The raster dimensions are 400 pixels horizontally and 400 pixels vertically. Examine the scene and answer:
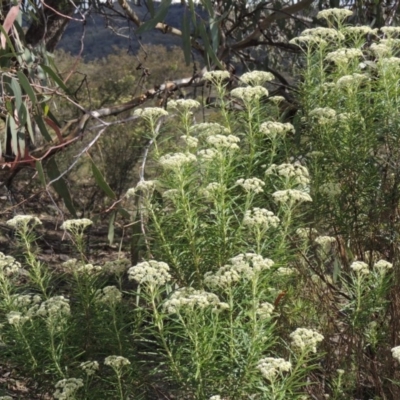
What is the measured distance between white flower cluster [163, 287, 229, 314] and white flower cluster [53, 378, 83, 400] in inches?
15.1

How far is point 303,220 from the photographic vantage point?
3160 millimetres

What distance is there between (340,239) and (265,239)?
0.86 m

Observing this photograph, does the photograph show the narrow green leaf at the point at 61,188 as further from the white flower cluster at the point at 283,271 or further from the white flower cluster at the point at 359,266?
the white flower cluster at the point at 359,266

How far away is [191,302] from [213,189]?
46cm

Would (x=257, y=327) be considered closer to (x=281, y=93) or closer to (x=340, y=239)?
(x=340, y=239)

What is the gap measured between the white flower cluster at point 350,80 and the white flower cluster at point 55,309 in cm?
112

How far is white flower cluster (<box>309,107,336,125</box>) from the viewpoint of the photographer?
2.78 metres

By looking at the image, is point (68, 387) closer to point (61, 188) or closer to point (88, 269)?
point (88, 269)

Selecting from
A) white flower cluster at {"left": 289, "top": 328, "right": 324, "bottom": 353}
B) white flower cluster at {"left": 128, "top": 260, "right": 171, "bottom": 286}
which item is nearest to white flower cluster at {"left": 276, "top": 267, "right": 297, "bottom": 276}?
white flower cluster at {"left": 289, "top": 328, "right": 324, "bottom": 353}

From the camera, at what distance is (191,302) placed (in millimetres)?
2209

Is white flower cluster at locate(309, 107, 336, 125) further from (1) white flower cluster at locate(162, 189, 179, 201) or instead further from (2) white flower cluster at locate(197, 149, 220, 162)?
(1) white flower cluster at locate(162, 189, 179, 201)

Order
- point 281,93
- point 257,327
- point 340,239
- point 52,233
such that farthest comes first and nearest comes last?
1. point 52,233
2. point 281,93
3. point 340,239
4. point 257,327

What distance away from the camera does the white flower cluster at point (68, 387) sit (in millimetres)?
2398

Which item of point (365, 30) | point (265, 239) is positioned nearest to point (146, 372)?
point (265, 239)
